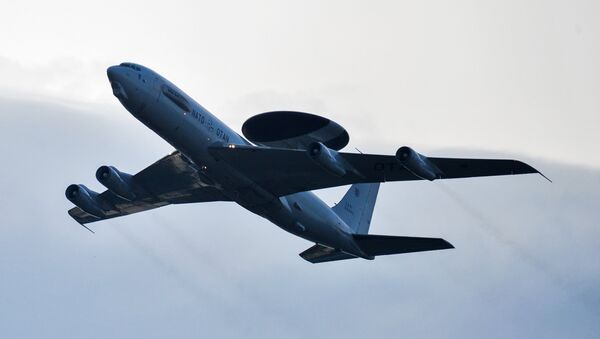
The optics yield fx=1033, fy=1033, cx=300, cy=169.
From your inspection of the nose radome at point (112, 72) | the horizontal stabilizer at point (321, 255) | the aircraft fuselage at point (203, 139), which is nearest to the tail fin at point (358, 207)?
the horizontal stabilizer at point (321, 255)

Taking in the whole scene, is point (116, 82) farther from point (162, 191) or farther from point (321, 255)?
point (321, 255)

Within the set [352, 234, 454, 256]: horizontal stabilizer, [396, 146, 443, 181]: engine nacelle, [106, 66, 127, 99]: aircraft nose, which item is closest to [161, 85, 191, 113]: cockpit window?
[106, 66, 127, 99]: aircraft nose

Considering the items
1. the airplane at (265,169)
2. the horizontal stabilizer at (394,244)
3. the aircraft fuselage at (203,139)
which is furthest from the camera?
the horizontal stabilizer at (394,244)

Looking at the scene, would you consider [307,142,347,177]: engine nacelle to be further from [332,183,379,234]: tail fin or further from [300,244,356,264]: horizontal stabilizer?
[332,183,379,234]: tail fin

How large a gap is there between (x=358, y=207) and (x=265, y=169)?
18017 millimetres

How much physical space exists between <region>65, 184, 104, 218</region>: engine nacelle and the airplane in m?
0.07

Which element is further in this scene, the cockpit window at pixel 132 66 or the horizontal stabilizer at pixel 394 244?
the horizontal stabilizer at pixel 394 244

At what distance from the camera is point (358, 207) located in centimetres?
8106

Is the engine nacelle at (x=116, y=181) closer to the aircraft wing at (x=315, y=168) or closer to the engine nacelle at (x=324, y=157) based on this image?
the aircraft wing at (x=315, y=168)

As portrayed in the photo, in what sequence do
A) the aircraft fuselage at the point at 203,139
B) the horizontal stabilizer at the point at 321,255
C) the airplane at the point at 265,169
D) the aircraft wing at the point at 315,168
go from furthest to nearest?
the horizontal stabilizer at the point at 321,255 → the aircraft fuselage at the point at 203,139 → the airplane at the point at 265,169 → the aircraft wing at the point at 315,168

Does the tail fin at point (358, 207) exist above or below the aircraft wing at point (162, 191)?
below

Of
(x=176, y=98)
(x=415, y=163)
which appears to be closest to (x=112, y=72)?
(x=176, y=98)

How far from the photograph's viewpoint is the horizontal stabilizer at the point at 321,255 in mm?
72750

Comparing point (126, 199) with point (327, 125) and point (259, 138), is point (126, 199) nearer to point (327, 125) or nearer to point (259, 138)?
point (259, 138)
